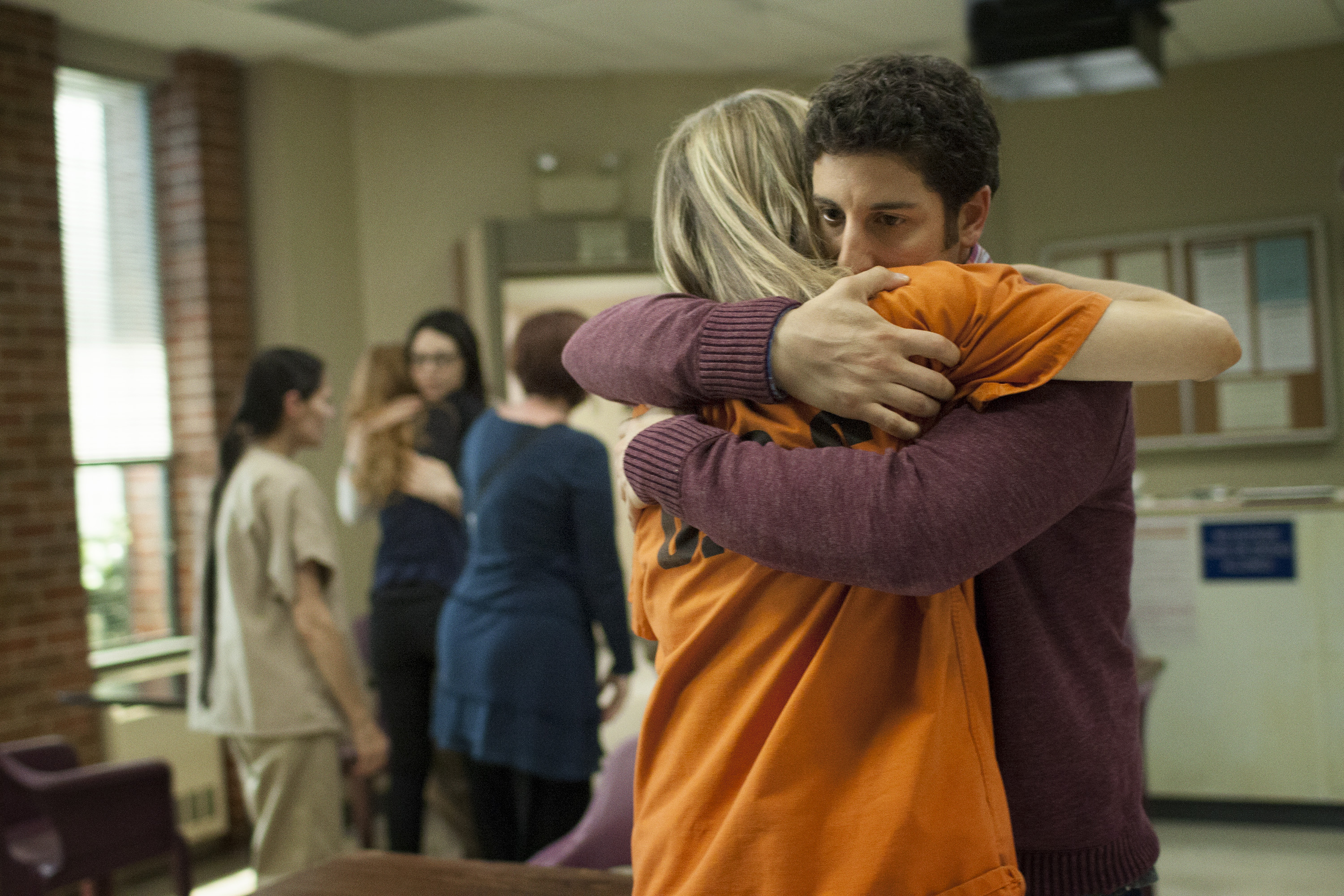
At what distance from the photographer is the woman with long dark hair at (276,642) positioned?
112 inches

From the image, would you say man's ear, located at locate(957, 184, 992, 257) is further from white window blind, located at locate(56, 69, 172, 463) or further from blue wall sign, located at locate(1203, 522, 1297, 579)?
white window blind, located at locate(56, 69, 172, 463)

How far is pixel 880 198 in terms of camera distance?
37.7 inches

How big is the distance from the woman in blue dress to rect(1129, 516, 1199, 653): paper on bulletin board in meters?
2.58

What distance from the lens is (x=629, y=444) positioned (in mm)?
988

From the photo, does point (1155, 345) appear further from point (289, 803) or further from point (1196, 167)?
point (1196, 167)

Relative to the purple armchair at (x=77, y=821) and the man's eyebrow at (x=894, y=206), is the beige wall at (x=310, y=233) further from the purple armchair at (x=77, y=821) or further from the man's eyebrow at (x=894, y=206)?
the man's eyebrow at (x=894, y=206)

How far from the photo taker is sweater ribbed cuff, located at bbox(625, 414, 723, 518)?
2.99ft

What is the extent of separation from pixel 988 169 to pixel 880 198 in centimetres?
10

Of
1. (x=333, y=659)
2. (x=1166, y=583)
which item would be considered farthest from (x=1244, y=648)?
(x=333, y=659)

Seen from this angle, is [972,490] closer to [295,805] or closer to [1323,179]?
[295,805]

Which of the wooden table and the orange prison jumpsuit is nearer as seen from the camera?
the orange prison jumpsuit

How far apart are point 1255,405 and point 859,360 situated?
5.60 metres

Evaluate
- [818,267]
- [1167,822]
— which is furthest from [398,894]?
[1167,822]

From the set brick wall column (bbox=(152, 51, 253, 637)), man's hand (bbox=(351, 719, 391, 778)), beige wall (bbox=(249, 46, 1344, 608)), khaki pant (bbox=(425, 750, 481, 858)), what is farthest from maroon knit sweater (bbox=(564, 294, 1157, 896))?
beige wall (bbox=(249, 46, 1344, 608))
